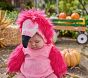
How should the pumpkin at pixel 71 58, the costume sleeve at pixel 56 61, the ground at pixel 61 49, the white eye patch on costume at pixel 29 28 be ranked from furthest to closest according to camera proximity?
the pumpkin at pixel 71 58
the ground at pixel 61 49
the costume sleeve at pixel 56 61
the white eye patch on costume at pixel 29 28

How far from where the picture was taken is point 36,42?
10.9 ft

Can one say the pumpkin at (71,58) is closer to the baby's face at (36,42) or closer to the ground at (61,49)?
the ground at (61,49)

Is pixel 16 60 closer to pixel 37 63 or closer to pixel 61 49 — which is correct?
pixel 37 63

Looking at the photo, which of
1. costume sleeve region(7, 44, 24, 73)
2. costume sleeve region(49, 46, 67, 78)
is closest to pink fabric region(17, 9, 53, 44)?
costume sleeve region(49, 46, 67, 78)

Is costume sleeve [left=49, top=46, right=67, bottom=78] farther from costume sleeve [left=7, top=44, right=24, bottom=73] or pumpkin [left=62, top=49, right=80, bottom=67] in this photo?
pumpkin [left=62, top=49, right=80, bottom=67]

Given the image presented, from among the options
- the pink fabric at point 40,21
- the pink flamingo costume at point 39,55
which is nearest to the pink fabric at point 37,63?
the pink flamingo costume at point 39,55

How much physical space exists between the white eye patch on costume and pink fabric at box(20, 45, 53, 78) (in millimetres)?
187

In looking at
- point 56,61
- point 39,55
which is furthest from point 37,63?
point 56,61

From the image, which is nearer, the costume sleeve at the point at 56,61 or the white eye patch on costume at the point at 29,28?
the white eye patch on costume at the point at 29,28

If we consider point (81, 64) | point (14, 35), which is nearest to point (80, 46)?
point (14, 35)

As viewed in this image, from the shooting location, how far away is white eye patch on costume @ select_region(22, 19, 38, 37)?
10.6 ft

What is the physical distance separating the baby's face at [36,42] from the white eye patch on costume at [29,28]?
6 cm

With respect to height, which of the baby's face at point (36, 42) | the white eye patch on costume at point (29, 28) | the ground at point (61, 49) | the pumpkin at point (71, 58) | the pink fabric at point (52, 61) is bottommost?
the ground at point (61, 49)

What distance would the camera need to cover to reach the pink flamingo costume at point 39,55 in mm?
3293
